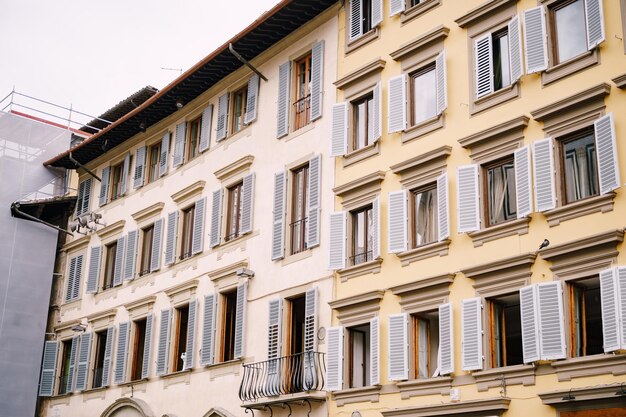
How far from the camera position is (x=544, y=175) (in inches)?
655

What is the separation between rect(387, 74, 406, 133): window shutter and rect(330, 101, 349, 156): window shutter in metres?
1.46

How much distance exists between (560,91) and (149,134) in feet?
54.6

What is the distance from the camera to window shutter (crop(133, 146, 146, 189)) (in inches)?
1187

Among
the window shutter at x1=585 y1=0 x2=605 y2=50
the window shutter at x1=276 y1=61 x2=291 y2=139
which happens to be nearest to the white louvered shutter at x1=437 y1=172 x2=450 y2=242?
the window shutter at x1=585 y1=0 x2=605 y2=50

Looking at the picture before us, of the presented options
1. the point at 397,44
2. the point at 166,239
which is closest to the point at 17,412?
the point at 166,239

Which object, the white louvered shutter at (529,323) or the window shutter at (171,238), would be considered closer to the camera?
the white louvered shutter at (529,323)

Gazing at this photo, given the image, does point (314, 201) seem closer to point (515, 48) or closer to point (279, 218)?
point (279, 218)

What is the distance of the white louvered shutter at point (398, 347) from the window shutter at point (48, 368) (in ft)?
54.2

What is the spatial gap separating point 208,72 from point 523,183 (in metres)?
12.4

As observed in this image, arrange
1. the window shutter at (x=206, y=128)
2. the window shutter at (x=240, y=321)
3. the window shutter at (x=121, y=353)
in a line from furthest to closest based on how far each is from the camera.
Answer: the window shutter at (x=121, y=353) < the window shutter at (x=206, y=128) < the window shutter at (x=240, y=321)

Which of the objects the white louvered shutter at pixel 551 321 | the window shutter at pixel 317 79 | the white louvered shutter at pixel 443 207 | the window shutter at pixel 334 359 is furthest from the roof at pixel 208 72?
the white louvered shutter at pixel 551 321

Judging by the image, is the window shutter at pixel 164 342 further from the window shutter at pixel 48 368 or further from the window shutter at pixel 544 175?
the window shutter at pixel 544 175

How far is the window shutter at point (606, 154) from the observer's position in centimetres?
1547

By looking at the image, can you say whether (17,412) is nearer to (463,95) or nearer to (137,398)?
(137,398)
